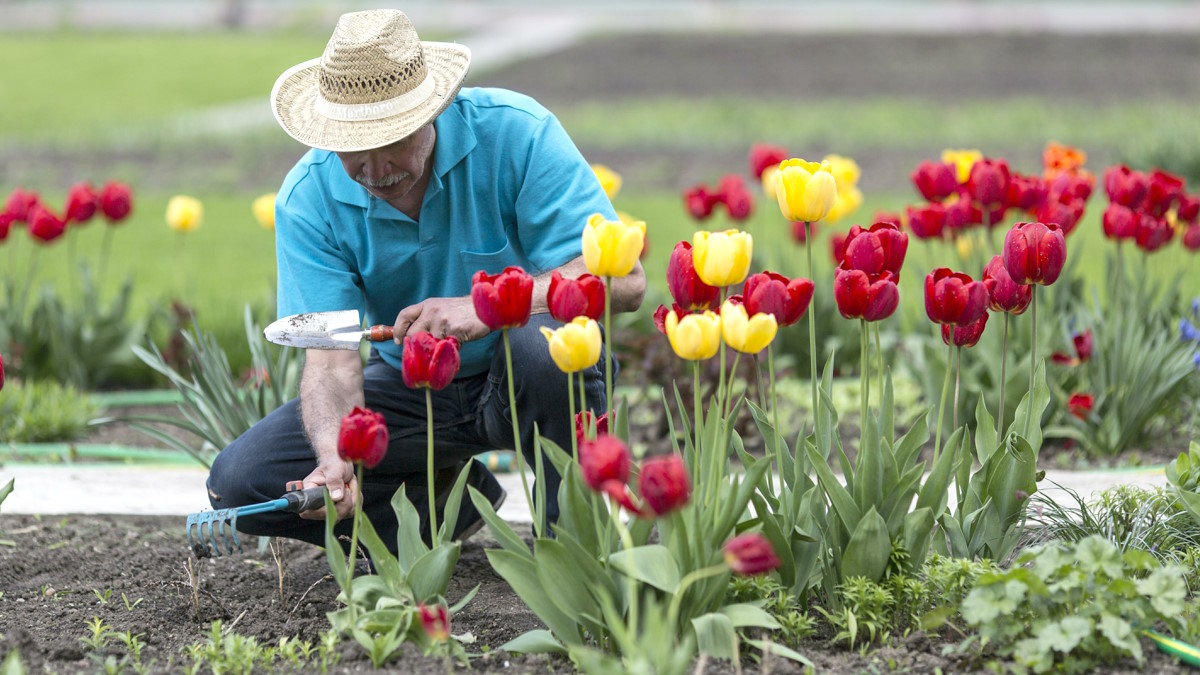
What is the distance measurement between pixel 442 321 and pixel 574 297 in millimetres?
541

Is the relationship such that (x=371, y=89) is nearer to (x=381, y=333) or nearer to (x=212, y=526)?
(x=381, y=333)

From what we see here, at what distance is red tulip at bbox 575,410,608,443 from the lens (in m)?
2.42

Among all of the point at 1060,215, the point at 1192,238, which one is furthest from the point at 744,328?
the point at 1192,238

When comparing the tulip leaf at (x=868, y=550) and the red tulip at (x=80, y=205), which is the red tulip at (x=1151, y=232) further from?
the red tulip at (x=80, y=205)

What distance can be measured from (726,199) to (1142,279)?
1.39 metres

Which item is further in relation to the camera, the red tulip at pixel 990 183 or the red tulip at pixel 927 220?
the red tulip at pixel 927 220

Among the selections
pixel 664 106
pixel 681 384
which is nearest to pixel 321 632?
pixel 681 384

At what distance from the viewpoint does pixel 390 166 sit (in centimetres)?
289

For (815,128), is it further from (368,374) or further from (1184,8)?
(1184,8)

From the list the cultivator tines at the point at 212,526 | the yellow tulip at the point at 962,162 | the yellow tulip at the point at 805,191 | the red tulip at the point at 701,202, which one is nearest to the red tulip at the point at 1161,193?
the yellow tulip at the point at 962,162

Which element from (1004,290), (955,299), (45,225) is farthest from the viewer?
(45,225)

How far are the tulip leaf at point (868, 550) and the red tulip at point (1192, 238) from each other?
7.07ft

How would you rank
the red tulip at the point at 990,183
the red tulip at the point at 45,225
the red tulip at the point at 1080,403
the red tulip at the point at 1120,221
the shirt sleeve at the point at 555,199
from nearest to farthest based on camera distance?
the shirt sleeve at the point at 555,199 < the red tulip at the point at 990,183 < the red tulip at the point at 1120,221 < the red tulip at the point at 1080,403 < the red tulip at the point at 45,225

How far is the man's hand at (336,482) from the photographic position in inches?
110
